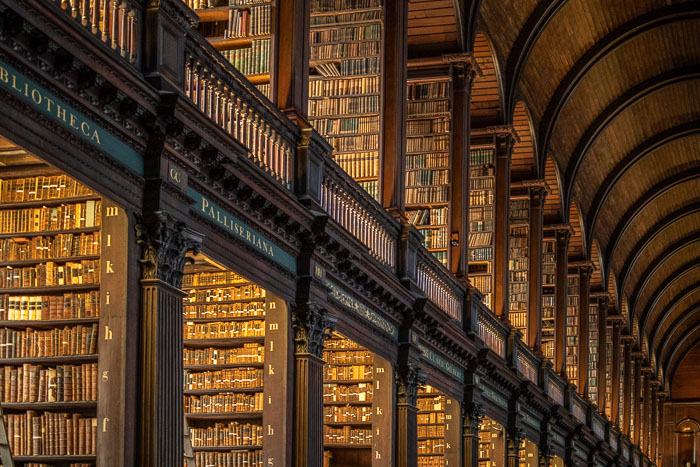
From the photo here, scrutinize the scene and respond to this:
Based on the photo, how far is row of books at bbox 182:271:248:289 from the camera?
1098 centimetres

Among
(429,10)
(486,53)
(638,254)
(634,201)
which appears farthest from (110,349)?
(638,254)

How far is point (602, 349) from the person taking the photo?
29.2 meters

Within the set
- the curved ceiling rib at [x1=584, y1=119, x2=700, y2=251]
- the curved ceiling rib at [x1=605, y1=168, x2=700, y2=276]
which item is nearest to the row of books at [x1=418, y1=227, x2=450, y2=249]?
the curved ceiling rib at [x1=584, y1=119, x2=700, y2=251]

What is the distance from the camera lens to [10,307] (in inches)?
329

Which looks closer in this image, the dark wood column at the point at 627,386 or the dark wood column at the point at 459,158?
the dark wood column at the point at 459,158

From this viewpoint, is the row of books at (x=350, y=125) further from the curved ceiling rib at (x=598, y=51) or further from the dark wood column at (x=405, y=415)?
the curved ceiling rib at (x=598, y=51)

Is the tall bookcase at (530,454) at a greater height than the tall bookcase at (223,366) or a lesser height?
lesser

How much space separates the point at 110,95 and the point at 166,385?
181 cm

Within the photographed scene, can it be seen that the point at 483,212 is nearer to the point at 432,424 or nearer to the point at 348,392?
the point at 432,424

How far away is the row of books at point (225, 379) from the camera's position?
1073 cm

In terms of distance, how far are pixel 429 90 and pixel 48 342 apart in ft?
28.4

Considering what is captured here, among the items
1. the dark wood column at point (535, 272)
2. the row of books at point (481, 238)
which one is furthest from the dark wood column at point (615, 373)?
the row of books at point (481, 238)

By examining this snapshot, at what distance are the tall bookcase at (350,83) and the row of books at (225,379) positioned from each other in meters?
3.09

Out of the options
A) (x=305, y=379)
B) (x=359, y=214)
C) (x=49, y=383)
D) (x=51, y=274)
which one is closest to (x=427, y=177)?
(x=359, y=214)
